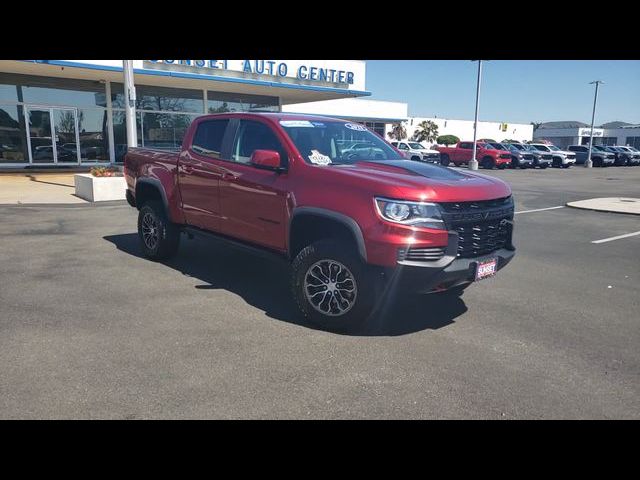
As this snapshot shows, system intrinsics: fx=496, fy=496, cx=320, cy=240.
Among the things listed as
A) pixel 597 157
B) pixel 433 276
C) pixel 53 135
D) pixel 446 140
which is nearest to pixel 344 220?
Answer: pixel 433 276

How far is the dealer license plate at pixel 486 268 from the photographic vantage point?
4305mm

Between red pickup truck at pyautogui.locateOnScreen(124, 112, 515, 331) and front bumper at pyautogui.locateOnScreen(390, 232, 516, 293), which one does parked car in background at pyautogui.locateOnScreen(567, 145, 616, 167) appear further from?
front bumper at pyautogui.locateOnScreen(390, 232, 516, 293)

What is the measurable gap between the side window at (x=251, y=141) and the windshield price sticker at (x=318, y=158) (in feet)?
1.10

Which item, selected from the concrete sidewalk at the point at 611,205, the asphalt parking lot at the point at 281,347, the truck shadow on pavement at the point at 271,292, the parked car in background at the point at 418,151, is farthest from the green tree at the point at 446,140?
the truck shadow on pavement at the point at 271,292

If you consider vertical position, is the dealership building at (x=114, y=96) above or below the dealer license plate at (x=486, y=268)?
above

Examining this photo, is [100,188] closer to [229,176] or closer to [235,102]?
[229,176]

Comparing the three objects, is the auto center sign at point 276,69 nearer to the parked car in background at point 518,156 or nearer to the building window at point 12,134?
the building window at point 12,134

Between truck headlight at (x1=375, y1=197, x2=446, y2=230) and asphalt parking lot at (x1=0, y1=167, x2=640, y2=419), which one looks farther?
truck headlight at (x1=375, y1=197, x2=446, y2=230)

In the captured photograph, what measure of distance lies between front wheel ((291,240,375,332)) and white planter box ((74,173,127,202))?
32.6 feet

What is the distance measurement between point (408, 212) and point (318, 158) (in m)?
1.28

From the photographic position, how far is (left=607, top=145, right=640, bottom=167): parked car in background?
4394 cm

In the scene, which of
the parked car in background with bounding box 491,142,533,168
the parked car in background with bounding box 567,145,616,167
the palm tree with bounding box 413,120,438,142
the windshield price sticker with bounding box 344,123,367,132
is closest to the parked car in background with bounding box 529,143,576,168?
the parked car in background with bounding box 491,142,533,168
